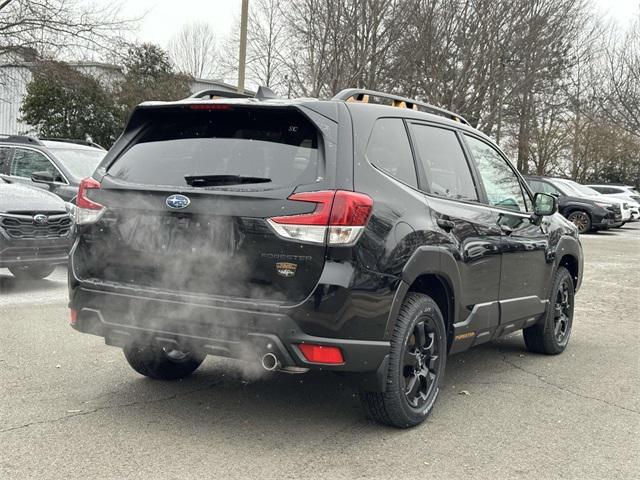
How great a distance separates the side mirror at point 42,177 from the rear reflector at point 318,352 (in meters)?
8.00

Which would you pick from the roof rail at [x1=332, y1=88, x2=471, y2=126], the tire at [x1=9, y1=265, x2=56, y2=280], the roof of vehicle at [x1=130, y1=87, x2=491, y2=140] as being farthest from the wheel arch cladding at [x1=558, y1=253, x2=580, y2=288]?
the tire at [x1=9, y1=265, x2=56, y2=280]

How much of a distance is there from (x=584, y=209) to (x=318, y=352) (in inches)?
783

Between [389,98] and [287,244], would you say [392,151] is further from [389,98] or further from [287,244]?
[287,244]

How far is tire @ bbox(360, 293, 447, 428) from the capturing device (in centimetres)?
388

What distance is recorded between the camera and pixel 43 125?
3144cm

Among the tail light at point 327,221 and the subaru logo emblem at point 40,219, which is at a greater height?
the tail light at point 327,221

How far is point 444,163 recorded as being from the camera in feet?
15.3

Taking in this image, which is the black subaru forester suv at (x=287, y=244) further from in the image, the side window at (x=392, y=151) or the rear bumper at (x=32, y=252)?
the rear bumper at (x=32, y=252)

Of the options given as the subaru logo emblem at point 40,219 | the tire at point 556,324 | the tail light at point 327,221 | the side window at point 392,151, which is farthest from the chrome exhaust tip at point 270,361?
the subaru logo emblem at point 40,219

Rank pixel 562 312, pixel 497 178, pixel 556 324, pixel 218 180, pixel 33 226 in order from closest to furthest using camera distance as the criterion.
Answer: pixel 218 180 → pixel 497 178 → pixel 556 324 → pixel 562 312 → pixel 33 226

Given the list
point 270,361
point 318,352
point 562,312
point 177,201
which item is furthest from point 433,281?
point 562,312

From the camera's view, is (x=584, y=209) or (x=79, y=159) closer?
(x=79, y=159)

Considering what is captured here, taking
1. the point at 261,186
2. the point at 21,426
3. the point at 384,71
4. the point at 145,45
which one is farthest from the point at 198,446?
the point at 145,45

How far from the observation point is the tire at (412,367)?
3.88 m
